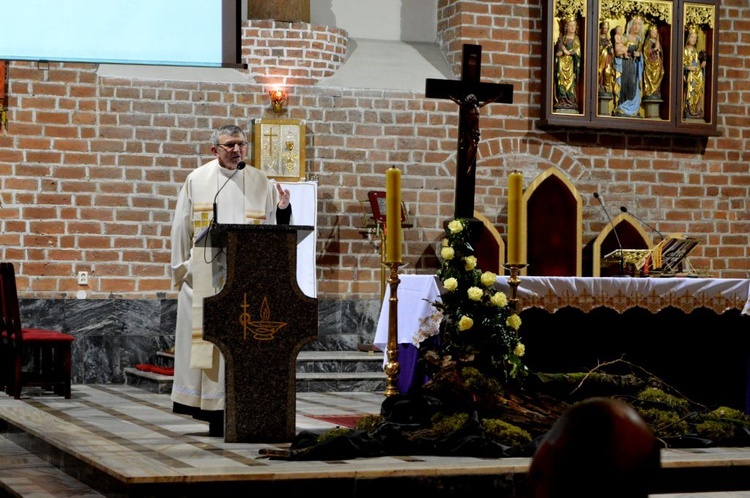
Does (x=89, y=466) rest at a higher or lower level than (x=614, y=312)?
lower

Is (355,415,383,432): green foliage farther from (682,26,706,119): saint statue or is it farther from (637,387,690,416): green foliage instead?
(682,26,706,119): saint statue

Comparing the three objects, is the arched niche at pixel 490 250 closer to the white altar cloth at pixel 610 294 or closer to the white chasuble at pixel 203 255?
the white altar cloth at pixel 610 294

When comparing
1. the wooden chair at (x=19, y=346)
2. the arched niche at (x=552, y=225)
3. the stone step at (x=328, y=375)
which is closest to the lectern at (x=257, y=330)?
the wooden chair at (x=19, y=346)

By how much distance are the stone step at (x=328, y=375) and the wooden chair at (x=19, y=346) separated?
88 cm

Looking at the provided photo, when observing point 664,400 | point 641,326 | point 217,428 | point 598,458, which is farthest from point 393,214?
point 598,458

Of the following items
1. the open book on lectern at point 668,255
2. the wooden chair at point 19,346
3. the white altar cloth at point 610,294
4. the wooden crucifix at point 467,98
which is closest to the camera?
the white altar cloth at point 610,294

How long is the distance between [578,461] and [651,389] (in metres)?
5.01

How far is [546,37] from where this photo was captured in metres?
10.7

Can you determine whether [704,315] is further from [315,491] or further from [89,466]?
[89,466]

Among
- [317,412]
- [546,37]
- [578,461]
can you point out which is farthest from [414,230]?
[578,461]

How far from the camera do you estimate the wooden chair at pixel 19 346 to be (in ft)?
25.7

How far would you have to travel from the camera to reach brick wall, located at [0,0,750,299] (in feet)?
31.7

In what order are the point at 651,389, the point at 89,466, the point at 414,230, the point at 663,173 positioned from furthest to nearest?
the point at 663,173 < the point at 414,230 < the point at 651,389 < the point at 89,466

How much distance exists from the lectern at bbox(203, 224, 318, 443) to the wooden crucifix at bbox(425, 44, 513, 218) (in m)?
2.38
